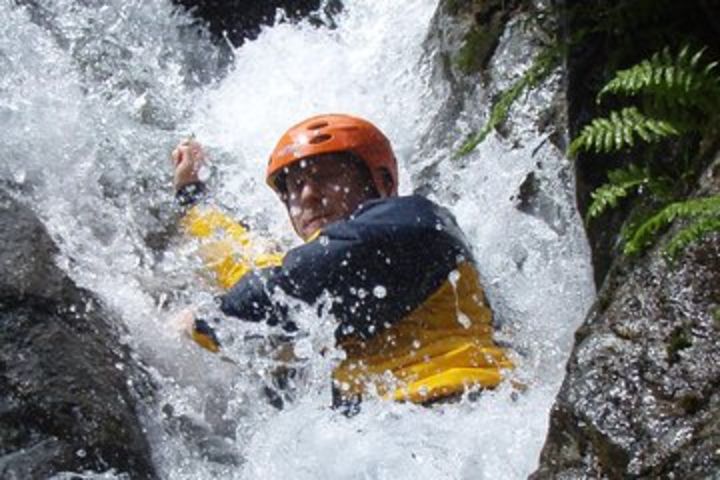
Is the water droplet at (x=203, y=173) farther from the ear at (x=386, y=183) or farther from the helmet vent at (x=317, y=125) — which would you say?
the ear at (x=386, y=183)

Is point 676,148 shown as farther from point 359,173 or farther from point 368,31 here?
point 368,31

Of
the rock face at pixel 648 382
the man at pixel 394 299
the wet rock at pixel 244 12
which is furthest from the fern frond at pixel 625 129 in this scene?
the wet rock at pixel 244 12

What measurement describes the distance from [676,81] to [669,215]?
61 cm

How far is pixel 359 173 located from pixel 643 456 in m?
2.94

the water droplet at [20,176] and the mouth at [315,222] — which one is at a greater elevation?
the water droplet at [20,176]

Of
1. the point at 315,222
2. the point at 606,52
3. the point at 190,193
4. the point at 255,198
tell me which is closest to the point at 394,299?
the point at 315,222

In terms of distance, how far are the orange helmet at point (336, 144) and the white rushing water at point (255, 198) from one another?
0.79 m

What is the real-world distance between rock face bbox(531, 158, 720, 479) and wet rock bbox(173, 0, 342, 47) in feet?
29.0

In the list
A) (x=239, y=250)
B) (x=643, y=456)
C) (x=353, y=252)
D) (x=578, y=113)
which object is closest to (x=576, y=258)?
(x=578, y=113)

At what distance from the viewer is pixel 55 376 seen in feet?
16.3

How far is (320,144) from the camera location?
564cm

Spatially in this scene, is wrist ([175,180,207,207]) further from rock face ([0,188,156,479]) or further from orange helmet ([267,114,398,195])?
rock face ([0,188,156,479])

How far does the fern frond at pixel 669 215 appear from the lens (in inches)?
130

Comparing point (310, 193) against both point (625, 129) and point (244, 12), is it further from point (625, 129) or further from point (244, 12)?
point (244, 12)
